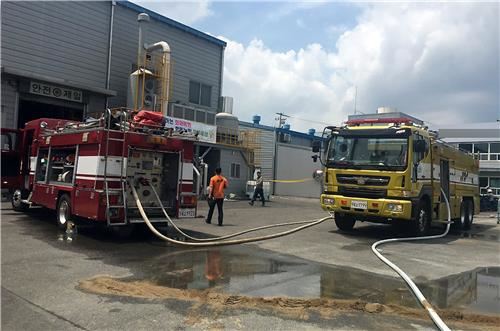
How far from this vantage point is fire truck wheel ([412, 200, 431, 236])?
12.4 m

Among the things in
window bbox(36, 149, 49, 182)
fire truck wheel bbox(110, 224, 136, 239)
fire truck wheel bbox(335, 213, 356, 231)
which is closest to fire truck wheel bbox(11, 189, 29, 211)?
window bbox(36, 149, 49, 182)

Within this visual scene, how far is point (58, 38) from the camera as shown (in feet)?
70.3

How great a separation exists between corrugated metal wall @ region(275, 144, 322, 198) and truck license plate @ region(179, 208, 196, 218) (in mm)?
26271

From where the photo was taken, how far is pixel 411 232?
500 inches

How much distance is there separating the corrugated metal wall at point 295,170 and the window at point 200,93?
34.0 feet

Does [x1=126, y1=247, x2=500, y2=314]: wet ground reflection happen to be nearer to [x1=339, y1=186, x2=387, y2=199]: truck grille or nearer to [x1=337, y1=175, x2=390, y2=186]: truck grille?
[x1=339, y1=186, x2=387, y2=199]: truck grille

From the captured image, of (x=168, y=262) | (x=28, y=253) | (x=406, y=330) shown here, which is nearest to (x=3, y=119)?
(x=28, y=253)

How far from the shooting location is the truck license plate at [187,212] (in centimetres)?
1159

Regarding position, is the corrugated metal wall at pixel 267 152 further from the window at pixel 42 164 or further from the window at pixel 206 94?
A: the window at pixel 42 164

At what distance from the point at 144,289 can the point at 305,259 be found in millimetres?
3770

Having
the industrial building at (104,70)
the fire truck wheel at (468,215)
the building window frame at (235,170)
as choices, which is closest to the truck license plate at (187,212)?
the industrial building at (104,70)

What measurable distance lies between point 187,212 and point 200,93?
17978 mm

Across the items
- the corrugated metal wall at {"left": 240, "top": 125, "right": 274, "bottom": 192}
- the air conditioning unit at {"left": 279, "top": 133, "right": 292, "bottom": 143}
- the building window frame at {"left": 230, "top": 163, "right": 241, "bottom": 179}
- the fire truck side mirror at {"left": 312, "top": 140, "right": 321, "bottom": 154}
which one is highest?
the air conditioning unit at {"left": 279, "top": 133, "right": 292, "bottom": 143}

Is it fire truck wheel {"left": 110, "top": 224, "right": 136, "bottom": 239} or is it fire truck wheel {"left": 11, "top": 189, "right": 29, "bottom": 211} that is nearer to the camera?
fire truck wheel {"left": 110, "top": 224, "right": 136, "bottom": 239}
